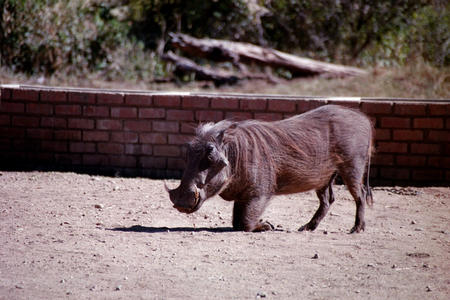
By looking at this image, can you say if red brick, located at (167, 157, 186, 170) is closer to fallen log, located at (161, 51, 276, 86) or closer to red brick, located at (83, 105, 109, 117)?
red brick, located at (83, 105, 109, 117)

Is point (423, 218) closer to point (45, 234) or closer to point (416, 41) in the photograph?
point (45, 234)

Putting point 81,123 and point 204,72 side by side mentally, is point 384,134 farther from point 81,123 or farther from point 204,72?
point 204,72

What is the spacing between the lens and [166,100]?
7453 mm

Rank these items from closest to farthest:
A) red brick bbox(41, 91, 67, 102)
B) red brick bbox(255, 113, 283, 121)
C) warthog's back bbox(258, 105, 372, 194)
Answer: warthog's back bbox(258, 105, 372, 194) < red brick bbox(255, 113, 283, 121) < red brick bbox(41, 91, 67, 102)

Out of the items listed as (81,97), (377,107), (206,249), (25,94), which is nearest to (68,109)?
(81,97)

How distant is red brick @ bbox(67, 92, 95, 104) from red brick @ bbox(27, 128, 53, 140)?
475 millimetres

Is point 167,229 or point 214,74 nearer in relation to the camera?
point 167,229

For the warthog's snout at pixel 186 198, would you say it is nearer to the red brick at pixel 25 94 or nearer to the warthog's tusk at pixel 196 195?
the warthog's tusk at pixel 196 195

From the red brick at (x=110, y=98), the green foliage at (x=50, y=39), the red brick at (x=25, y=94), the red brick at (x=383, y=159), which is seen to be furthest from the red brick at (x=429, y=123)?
the green foliage at (x=50, y=39)

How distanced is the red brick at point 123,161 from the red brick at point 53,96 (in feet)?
2.93

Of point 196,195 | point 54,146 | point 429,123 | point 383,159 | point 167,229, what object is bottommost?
point 54,146

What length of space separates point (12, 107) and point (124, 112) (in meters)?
1.40

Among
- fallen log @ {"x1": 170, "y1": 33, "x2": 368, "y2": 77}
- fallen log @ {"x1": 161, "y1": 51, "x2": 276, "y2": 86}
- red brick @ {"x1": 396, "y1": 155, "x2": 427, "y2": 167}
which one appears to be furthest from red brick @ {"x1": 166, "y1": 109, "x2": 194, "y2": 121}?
fallen log @ {"x1": 170, "y1": 33, "x2": 368, "y2": 77}

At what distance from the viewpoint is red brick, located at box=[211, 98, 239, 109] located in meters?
7.31
